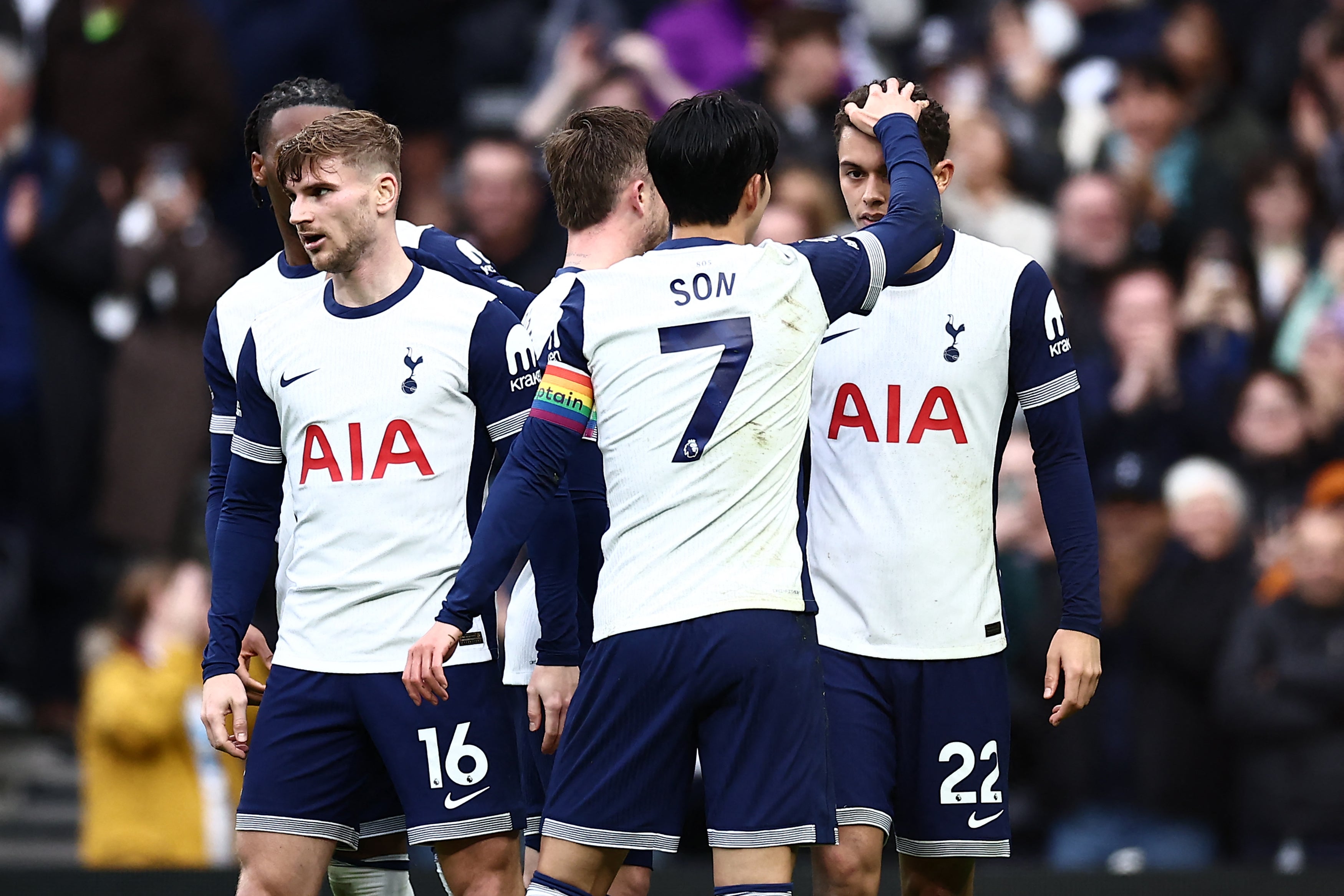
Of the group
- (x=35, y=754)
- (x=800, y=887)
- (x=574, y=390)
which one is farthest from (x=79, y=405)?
(x=574, y=390)

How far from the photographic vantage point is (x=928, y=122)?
5.71 m

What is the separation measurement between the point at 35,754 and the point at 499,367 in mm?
6873

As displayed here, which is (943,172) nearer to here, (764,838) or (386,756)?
(764,838)

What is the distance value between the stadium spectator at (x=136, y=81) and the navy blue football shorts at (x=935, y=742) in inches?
284

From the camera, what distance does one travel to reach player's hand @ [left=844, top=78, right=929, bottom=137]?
5.53 metres

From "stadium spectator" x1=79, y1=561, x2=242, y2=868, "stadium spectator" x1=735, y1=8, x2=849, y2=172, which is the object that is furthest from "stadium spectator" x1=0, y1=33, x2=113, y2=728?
"stadium spectator" x1=735, y1=8, x2=849, y2=172

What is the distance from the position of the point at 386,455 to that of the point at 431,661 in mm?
771

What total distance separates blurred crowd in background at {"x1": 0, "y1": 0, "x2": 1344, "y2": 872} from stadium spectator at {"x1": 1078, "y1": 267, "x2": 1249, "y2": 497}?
2 centimetres

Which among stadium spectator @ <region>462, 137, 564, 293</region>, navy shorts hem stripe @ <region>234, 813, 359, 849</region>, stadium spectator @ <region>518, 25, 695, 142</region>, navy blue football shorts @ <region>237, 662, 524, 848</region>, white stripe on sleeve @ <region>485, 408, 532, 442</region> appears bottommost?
navy shorts hem stripe @ <region>234, 813, 359, 849</region>

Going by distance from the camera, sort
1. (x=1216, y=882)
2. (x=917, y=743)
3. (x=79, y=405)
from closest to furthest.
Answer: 1. (x=917, y=743)
2. (x=1216, y=882)
3. (x=79, y=405)

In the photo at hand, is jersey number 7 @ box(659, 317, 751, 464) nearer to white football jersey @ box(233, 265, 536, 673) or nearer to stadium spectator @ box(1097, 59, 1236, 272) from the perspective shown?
white football jersey @ box(233, 265, 536, 673)

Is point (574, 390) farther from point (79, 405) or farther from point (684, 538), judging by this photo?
point (79, 405)

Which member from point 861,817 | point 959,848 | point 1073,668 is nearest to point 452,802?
point 861,817

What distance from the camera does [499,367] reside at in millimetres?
5395
